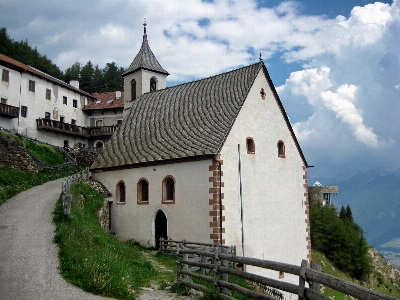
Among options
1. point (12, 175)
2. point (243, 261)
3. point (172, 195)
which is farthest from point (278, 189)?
point (12, 175)

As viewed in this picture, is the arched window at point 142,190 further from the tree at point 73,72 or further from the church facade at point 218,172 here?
the tree at point 73,72

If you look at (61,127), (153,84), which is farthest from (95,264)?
(61,127)

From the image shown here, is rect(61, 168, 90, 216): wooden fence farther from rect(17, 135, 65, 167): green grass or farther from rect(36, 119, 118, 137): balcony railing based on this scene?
rect(36, 119, 118, 137): balcony railing

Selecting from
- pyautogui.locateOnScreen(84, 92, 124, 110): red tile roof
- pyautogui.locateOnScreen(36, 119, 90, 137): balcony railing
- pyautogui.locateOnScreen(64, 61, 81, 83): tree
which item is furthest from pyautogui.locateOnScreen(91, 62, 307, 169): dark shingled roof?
pyautogui.locateOnScreen(64, 61, 81, 83): tree

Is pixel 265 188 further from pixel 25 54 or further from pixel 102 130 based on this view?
pixel 25 54

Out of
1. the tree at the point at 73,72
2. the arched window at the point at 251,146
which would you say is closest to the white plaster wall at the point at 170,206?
the arched window at the point at 251,146

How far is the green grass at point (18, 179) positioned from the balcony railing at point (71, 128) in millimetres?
12606

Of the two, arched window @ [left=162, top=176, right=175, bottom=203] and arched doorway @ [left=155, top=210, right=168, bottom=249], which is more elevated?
arched window @ [left=162, top=176, right=175, bottom=203]

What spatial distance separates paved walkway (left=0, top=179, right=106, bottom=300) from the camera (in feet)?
37.7

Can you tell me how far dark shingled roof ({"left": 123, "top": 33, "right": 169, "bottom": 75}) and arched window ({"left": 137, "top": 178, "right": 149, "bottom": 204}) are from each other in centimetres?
1444

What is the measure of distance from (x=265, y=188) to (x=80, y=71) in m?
72.2

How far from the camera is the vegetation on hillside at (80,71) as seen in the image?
69312mm

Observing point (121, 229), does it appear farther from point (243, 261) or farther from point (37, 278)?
point (243, 261)

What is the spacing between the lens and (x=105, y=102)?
197ft
